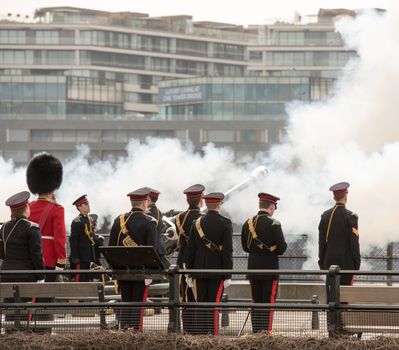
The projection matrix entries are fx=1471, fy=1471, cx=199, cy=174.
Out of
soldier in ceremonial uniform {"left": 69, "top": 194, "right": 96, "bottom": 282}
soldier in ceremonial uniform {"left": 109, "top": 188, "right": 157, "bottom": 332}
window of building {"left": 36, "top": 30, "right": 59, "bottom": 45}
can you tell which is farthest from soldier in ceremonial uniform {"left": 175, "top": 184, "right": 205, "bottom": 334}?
window of building {"left": 36, "top": 30, "right": 59, "bottom": 45}

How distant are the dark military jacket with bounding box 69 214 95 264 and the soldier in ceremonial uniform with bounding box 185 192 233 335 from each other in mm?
4899

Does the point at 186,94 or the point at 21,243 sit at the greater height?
the point at 186,94

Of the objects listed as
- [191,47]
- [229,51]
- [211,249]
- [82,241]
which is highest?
[191,47]

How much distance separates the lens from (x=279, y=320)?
602 inches

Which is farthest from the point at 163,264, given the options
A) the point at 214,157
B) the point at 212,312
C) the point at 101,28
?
the point at 101,28

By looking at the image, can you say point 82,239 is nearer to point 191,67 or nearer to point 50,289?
point 50,289

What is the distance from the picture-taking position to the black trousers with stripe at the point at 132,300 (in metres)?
15.2

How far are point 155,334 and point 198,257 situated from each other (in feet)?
5.24

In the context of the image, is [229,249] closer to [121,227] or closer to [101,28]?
[121,227]

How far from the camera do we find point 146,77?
156 meters

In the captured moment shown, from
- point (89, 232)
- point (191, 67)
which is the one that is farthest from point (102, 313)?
point (191, 67)

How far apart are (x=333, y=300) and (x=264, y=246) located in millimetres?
2034

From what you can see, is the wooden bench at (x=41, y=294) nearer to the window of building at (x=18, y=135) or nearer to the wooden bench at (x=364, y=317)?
the wooden bench at (x=364, y=317)

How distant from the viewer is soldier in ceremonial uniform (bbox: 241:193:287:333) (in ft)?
52.7
